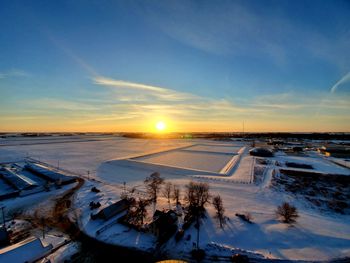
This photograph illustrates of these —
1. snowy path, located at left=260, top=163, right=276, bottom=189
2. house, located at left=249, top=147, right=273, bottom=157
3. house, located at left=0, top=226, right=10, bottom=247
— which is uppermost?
house, located at left=249, top=147, right=273, bottom=157

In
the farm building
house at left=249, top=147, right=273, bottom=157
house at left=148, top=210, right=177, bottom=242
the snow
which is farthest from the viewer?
house at left=249, top=147, right=273, bottom=157

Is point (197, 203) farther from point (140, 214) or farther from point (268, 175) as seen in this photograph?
point (268, 175)

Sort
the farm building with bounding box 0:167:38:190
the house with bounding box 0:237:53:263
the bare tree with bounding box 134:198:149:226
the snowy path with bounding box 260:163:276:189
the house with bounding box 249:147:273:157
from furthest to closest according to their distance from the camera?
1. the house with bounding box 249:147:273:157
2. the snowy path with bounding box 260:163:276:189
3. the farm building with bounding box 0:167:38:190
4. the bare tree with bounding box 134:198:149:226
5. the house with bounding box 0:237:53:263

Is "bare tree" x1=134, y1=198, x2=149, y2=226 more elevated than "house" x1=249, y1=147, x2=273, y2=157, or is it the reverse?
"house" x1=249, y1=147, x2=273, y2=157

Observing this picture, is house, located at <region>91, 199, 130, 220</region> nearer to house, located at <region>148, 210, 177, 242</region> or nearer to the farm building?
house, located at <region>148, 210, 177, 242</region>

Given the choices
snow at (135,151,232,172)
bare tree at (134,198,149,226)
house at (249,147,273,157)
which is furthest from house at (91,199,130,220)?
house at (249,147,273,157)

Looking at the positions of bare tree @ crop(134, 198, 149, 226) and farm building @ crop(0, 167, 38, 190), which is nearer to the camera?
bare tree @ crop(134, 198, 149, 226)

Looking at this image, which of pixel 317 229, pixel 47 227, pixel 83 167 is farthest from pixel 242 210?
pixel 83 167
